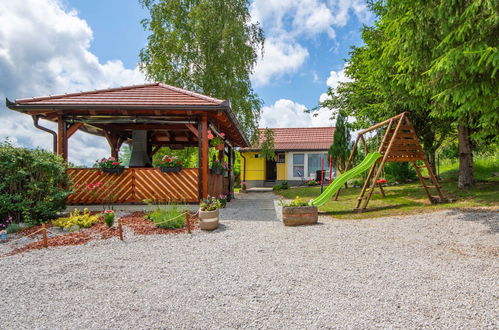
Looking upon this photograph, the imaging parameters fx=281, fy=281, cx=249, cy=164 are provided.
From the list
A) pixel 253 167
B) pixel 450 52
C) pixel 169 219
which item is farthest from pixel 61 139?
pixel 253 167

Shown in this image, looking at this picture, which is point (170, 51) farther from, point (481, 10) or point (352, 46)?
point (481, 10)

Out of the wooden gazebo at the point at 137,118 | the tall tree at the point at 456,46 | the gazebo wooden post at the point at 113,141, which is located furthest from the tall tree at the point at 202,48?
the tall tree at the point at 456,46

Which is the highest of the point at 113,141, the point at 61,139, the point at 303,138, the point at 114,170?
the point at 303,138

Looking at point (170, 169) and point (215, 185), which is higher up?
point (170, 169)

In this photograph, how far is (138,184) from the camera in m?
8.38

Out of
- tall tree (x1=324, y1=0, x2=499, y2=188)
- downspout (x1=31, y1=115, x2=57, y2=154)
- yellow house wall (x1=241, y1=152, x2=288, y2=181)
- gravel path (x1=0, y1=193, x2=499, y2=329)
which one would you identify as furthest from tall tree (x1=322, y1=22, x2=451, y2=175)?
downspout (x1=31, y1=115, x2=57, y2=154)

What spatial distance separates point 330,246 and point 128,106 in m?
6.34

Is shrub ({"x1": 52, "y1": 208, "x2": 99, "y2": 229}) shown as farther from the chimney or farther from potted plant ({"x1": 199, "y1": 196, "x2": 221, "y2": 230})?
the chimney

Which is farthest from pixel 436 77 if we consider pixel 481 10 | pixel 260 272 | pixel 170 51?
pixel 170 51

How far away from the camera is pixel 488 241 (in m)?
4.58

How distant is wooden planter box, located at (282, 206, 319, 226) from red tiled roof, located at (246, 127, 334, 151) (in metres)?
13.9

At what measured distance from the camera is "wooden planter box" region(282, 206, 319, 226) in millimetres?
6043

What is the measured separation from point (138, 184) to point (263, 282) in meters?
6.36

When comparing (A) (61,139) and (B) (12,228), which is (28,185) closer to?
(B) (12,228)
